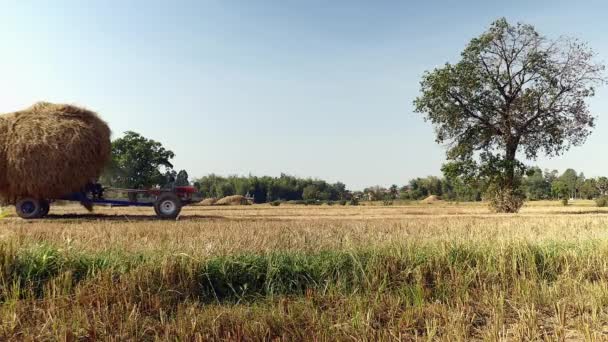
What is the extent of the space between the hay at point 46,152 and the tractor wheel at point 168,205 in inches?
81.8

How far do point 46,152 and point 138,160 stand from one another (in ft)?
100

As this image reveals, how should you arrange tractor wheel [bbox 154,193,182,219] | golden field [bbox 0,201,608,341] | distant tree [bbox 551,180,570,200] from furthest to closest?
distant tree [bbox 551,180,570,200]
tractor wheel [bbox 154,193,182,219]
golden field [bbox 0,201,608,341]

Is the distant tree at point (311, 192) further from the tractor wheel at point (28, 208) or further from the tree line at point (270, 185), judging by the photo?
the tractor wheel at point (28, 208)

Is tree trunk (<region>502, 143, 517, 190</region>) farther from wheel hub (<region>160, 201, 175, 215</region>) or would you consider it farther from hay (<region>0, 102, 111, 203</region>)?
hay (<region>0, 102, 111, 203</region>)

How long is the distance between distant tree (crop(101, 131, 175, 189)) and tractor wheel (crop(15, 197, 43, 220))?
93.5ft

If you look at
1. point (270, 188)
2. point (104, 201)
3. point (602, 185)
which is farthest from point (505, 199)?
point (602, 185)

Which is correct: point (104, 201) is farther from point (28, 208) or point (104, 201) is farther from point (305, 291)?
point (305, 291)

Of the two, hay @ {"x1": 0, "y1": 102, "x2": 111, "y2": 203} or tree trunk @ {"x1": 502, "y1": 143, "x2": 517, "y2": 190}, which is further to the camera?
tree trunk @ {"x1": 502, "y1": 143, "x2": 517, "y2": 190}

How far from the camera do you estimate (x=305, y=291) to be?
15.3 feet

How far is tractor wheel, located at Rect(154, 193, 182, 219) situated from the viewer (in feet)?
46.7

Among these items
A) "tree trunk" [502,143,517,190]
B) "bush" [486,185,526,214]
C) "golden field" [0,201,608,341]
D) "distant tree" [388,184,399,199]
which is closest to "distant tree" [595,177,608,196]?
"distant tree" [388,184,399,199]

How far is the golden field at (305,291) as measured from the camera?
3646 mm

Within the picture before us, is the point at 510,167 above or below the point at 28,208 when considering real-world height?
above

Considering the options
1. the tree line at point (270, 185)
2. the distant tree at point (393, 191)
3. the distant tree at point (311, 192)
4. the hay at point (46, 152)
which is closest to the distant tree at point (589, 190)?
the tree line at point (270, 185)
